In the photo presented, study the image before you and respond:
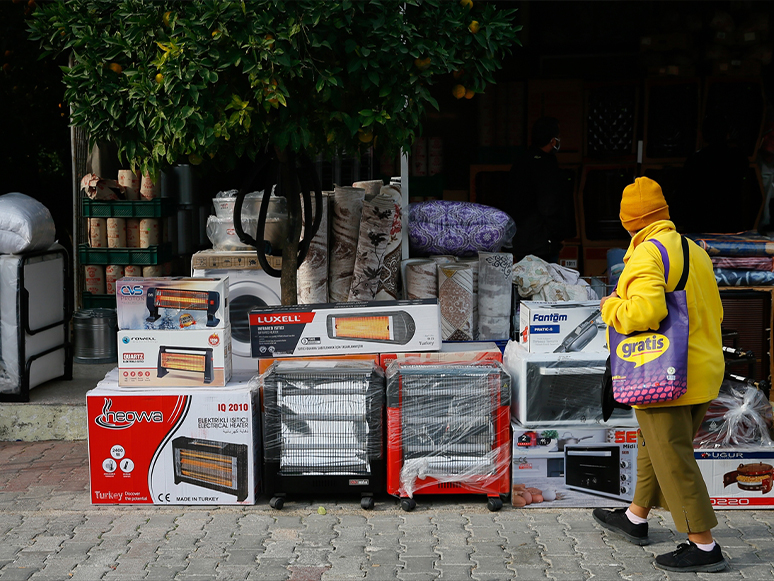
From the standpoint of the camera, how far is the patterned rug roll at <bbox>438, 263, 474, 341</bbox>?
21.1 ft

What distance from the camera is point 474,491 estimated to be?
4.94 m

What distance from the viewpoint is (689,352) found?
401 cm

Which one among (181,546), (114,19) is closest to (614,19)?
(114,19)

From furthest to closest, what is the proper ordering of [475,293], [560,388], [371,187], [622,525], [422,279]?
[371,187], [475,293], [422,279], [560,388], [622,525]

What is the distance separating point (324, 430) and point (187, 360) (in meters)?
0.91

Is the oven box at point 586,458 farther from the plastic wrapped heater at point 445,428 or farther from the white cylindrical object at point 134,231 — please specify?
the white cylindrical object at point 134,231

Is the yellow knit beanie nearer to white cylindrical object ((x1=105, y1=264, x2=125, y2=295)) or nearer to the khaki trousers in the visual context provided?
the khaki trousers

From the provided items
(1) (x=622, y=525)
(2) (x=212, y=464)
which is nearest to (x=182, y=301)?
(2) (x=212, y=464)

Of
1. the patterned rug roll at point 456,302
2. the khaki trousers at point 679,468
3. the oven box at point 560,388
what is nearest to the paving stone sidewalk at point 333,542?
the khaki trousers at point 679,468

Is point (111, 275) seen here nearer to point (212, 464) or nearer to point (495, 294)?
point (212, 464)

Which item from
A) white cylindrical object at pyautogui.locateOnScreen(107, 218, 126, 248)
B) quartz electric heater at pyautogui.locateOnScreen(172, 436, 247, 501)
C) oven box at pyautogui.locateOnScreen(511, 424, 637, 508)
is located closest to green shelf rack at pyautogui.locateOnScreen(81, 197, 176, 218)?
white cylindrical object at pyautogui.locateOnScreen(107, 218, 126, 248)

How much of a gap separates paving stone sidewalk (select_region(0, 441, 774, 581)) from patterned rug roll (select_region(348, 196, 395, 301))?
179 centimetres

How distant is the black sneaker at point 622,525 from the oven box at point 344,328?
1.37 m

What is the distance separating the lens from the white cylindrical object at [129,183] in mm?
7727
